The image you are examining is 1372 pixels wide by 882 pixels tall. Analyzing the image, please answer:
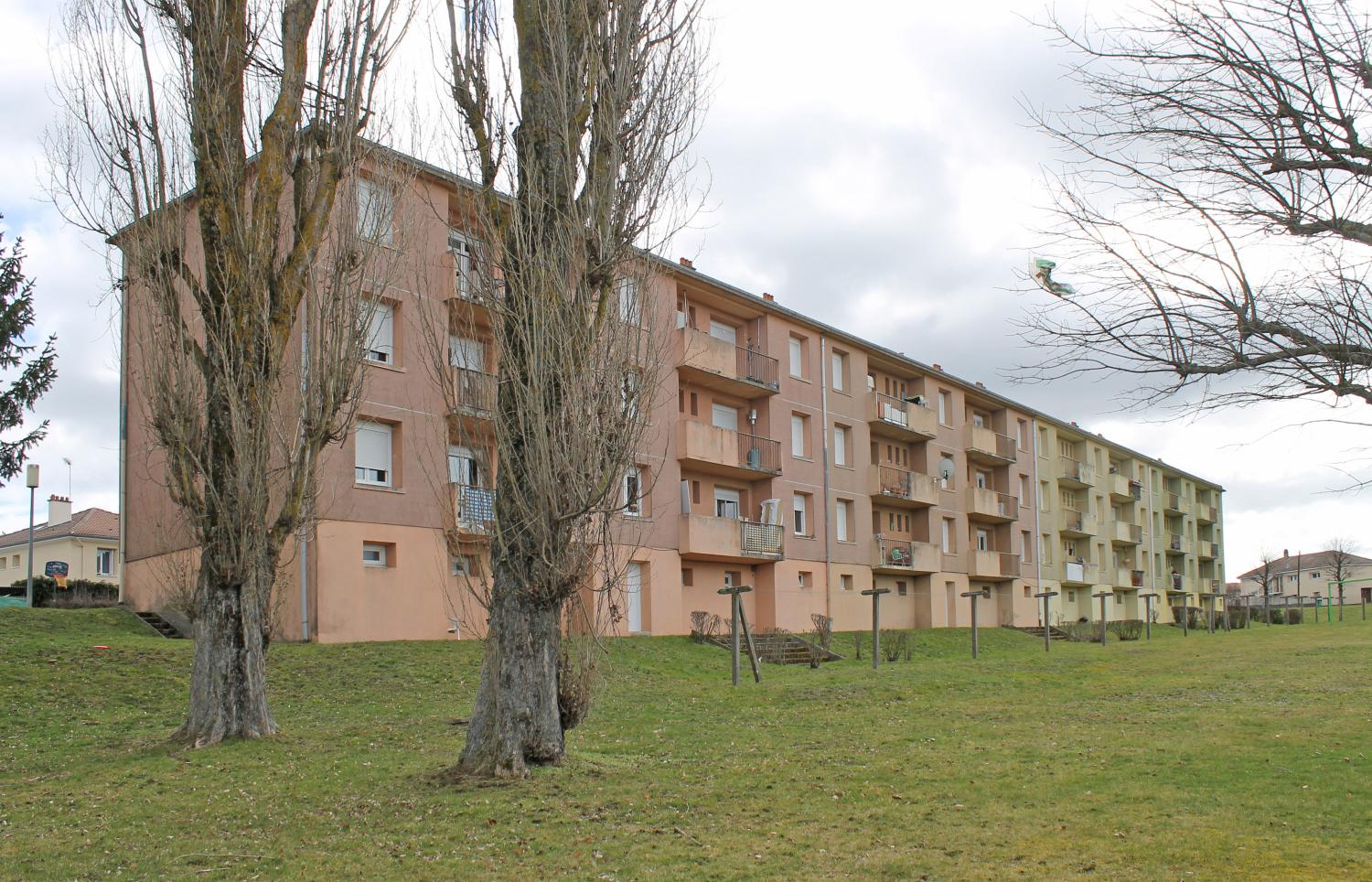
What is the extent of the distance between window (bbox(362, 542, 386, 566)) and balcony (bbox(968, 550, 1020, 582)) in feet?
94.7

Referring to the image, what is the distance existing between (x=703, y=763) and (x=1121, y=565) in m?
62.1

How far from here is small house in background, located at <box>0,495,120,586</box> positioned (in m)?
54.4

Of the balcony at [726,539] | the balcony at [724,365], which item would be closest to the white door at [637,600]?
the balcony at [726,539]

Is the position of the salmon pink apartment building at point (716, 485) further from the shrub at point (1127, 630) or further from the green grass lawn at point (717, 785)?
the shrub at point (1127, 630)

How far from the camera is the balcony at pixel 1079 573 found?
185 ft

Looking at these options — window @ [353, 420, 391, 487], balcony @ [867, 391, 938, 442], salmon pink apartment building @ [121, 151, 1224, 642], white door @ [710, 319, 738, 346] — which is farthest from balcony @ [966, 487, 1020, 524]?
window @ [353, 420, 391, 487]

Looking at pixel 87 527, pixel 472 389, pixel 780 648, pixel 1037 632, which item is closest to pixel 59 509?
pixel 87 527

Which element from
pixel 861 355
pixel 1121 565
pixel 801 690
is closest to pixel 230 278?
pixel 801 690

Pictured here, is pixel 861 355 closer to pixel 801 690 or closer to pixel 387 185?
pixel 801 690

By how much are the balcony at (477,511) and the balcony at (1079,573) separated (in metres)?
50.9

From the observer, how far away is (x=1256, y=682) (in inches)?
699

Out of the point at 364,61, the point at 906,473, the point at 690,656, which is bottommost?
the point at 690,656

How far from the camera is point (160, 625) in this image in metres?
24.3

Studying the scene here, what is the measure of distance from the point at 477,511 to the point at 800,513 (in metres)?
28.0
